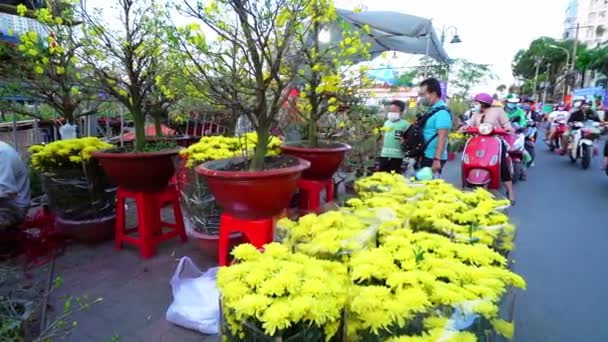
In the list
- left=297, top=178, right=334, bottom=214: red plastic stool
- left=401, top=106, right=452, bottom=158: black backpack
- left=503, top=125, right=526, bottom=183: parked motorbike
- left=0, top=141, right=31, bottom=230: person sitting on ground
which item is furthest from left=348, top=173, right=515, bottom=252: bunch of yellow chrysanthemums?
left=503, top=125, right=526, bottom=183: parked motorbike

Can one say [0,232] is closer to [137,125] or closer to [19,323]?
[137,125]

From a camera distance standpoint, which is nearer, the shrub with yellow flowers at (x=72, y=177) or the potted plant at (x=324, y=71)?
the potted plant at (x=324, y=71)

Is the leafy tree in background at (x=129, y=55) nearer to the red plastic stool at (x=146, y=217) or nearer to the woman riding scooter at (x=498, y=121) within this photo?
the red plastic stool at (x=146, y=217)

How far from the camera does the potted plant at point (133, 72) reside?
257 cm

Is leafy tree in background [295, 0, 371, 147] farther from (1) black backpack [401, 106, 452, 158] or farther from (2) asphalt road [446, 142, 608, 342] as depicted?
(2) asphalt road [446, 142, 608, 342]

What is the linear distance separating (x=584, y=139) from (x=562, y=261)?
5.24 meters

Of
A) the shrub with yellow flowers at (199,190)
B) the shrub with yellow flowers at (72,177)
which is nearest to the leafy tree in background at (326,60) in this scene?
the shrub with yellow flowers at (199,190)

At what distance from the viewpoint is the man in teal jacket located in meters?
6.28

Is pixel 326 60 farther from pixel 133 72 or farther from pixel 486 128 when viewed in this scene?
pixel 486 128

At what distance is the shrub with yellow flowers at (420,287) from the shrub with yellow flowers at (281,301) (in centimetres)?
6

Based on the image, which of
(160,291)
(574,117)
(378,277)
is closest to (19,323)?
(160,291)

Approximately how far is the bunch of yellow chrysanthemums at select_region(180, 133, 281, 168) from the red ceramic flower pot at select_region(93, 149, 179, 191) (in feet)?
0.50

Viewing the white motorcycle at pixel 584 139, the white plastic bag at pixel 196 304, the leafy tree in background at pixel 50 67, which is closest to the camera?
the white plastic bag at pixel 196 304

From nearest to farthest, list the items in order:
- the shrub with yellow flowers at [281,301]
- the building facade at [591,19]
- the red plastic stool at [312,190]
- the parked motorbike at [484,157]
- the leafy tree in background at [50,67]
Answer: the shrub with yellow flowers at [281,301] < the leafy tree in background at [50,67] < the red plastic stool at [312,190] < the parked motorbike at [484,157] < the building facade at [591,19]
